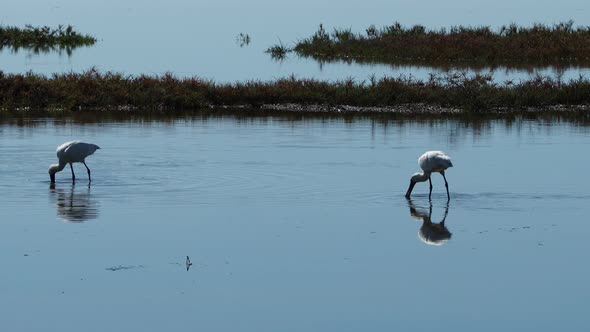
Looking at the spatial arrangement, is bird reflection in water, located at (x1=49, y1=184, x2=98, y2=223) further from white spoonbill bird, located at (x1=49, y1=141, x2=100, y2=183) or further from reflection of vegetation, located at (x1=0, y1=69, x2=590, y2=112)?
A: reflection of vegetation, located at (x1=0, y1=69, x2=590, y2=112)

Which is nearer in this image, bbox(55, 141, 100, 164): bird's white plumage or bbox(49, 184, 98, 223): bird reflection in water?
bbox(49, 184, 98, 223): bird reflection in water

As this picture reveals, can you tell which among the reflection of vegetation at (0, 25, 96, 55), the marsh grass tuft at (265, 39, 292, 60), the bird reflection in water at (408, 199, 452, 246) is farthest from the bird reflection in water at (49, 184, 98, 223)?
the reflection of vegetation at (0, 25, 96, 55)

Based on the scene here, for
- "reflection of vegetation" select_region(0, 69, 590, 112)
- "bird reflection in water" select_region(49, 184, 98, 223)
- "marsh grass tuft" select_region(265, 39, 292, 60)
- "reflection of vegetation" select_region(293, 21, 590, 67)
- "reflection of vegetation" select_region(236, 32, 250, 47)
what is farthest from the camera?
"reflection of vegetation" select_region(236, 32, 250, 47)

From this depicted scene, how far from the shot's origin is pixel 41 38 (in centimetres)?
6406

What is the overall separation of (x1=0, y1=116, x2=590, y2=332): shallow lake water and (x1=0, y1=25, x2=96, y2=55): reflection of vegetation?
38.3 m

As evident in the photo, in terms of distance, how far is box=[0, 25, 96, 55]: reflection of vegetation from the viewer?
206 feet

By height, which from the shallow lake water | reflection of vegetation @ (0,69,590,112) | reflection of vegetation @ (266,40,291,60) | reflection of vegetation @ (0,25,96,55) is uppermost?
reflection of vegetation @ (0,25,96,55)

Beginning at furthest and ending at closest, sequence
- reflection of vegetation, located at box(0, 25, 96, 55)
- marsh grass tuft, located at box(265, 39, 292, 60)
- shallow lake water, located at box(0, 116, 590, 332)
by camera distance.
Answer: reflection of vegetation, located at box(0, 25, 96, 55), marsh grass tuft, located at box(265, 39, 292, 60), shallow lake water, located at box(0, 116, 590, 332)

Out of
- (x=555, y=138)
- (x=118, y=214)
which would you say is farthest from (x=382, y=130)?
(x=118, y=214)

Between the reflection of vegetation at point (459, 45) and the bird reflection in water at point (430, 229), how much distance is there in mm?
34284

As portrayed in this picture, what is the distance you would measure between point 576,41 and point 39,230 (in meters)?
→ 44.2

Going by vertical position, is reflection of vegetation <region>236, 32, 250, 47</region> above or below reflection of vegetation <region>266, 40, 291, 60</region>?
above

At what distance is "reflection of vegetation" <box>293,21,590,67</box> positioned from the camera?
53469mm

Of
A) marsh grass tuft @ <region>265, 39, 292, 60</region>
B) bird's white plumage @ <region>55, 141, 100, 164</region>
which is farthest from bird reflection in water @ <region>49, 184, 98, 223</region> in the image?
marsh grass tuft @ <region>265, 39, 292, 60</region>
